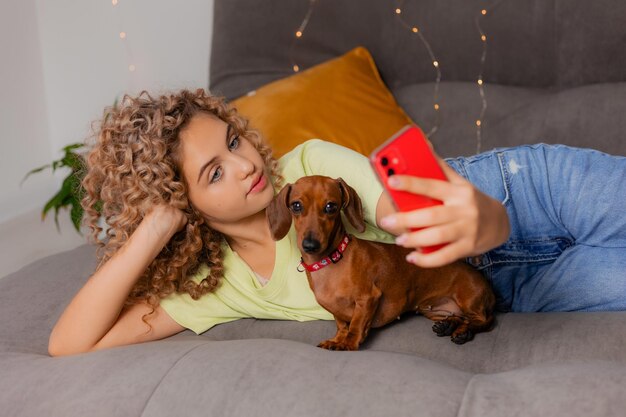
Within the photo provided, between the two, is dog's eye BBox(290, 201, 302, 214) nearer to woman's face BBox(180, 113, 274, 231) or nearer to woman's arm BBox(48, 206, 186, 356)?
woman's face BBox(180, 113, 274, 231)

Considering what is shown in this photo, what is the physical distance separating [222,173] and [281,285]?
30 centimetres

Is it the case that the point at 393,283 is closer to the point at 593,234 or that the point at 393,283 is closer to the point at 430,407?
the point at 430,407

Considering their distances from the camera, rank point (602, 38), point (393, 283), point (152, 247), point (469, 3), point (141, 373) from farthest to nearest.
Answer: point (469, 3), point (602, 38), point (152, 247), point (393, 283), point (141, 373)

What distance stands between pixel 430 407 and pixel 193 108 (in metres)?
0.86

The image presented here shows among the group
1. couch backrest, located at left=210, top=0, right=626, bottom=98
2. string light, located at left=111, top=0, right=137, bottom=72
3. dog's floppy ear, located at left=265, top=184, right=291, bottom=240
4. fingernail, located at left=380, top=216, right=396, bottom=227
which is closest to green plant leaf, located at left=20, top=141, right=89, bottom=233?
string light, located at left=111, top=0, right=137, bottom=72

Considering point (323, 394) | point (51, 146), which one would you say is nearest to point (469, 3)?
point (323, 394)

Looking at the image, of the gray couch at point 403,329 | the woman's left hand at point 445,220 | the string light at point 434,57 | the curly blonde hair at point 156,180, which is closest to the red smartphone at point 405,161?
the woman's left hand at point 445,220

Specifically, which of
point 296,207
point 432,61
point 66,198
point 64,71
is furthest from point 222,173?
point 64,71

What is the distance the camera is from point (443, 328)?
1.55 metres

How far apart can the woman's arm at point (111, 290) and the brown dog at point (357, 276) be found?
29 centimetres

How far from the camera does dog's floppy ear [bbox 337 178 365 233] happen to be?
4.65ft

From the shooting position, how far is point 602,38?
2.16 meters

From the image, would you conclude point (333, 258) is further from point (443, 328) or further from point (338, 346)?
point (443, 328)

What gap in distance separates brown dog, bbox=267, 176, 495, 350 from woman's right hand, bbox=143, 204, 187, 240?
0.26 meters
